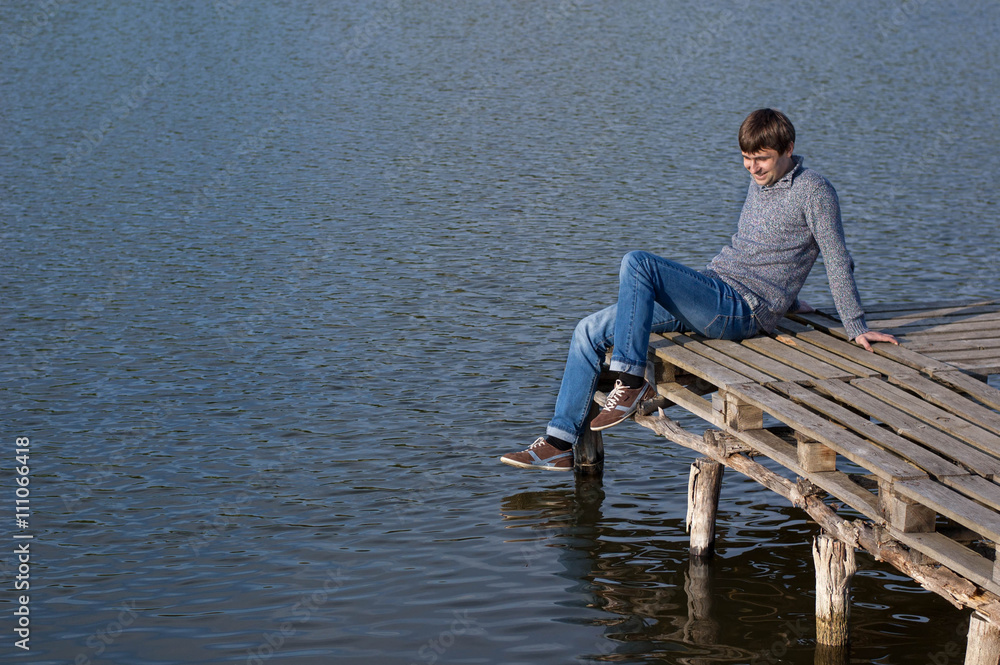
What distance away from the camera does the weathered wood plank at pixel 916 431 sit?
20.3ft

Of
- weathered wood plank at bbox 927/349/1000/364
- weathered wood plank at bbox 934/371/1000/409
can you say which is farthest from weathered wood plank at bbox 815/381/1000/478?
weathered wood plank at bbox 927/349/1000/364

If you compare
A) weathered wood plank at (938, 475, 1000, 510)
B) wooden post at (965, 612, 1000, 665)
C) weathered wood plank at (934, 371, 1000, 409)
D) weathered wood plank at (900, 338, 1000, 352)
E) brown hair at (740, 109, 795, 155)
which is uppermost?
brown hair at (740, 109, 795, 155)

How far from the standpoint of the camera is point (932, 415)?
22.3ft

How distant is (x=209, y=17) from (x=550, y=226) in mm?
24280

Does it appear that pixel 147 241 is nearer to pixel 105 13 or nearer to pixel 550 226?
pixel 550 226

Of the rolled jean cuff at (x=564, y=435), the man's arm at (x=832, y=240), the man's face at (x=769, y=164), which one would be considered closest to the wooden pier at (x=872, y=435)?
the man's arm at (x=832, y=240)

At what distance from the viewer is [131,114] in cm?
2508

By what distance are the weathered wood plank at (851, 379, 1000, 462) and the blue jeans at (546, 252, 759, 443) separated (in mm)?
992

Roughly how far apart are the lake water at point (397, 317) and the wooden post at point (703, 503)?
0.67 feet

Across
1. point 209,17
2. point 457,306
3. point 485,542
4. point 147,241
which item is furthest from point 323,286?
point 209,17

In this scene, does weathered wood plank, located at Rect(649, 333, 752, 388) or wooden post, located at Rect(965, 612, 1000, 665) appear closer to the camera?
wooden post, located at Rect(965, 612, 1000, 665)

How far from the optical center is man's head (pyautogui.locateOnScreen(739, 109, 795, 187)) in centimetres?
745

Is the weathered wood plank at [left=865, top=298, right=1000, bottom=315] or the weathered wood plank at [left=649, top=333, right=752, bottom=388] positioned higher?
the weathered wood plank at [left=865, top=298, right=1000, bottom=315]

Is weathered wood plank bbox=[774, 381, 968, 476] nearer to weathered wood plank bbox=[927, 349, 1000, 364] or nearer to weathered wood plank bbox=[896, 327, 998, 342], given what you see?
weathered wood plank bbox=[927, 349, 1000, 364]
